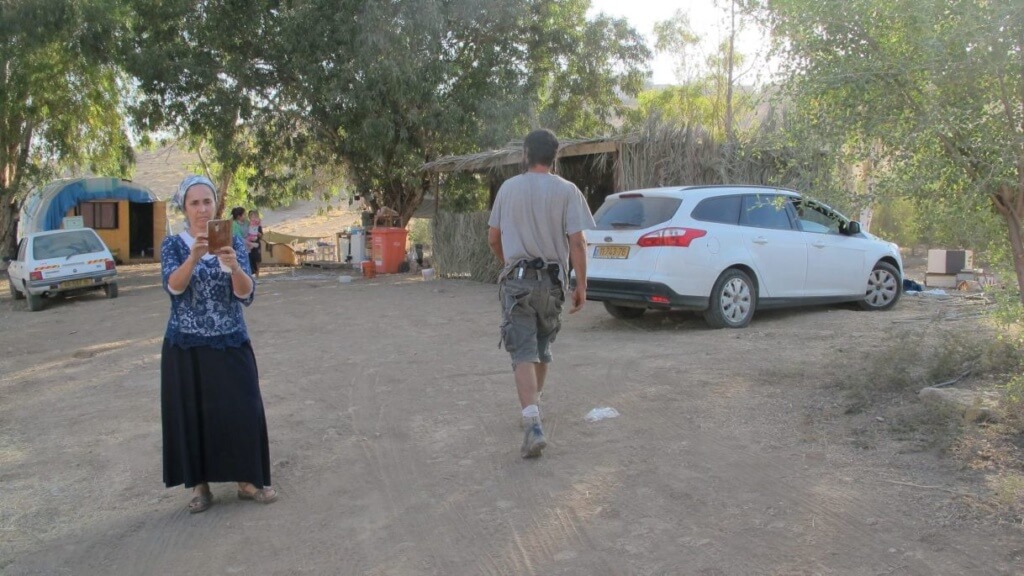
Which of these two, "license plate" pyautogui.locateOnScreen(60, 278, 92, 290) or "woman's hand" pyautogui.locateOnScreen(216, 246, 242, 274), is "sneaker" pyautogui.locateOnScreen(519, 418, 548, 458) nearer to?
"woman's hand" pyautogui.locateOnScreen(216, 246, 242, 274)

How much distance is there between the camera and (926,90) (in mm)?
4527

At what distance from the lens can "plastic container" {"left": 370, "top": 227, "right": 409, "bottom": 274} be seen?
20648 millimetres

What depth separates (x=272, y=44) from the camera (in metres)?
21.4

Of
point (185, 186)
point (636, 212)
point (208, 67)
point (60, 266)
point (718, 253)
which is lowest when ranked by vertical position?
point (60, 266)

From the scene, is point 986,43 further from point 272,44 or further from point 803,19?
point 272,44

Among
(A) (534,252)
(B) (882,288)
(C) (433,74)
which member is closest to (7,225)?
(C) (433,74)

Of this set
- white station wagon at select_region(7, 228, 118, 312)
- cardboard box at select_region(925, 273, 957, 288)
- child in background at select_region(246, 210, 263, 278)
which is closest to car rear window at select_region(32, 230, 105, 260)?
white station wagon at select_region(7, 228, 118, 312)

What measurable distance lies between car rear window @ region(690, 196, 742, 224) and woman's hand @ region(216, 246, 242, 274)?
614cm

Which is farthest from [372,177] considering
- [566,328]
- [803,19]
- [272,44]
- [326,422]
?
[803,19]

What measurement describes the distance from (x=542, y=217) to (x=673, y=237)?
4.36 m

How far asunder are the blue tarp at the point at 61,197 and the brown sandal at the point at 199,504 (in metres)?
25.3

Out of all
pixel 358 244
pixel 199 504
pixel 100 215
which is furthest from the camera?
pixel 100 215

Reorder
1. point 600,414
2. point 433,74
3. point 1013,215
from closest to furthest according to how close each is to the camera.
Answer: point 1013,215
point 600,414
point 433,74

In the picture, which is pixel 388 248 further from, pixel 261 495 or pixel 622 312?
pixel 261 495
